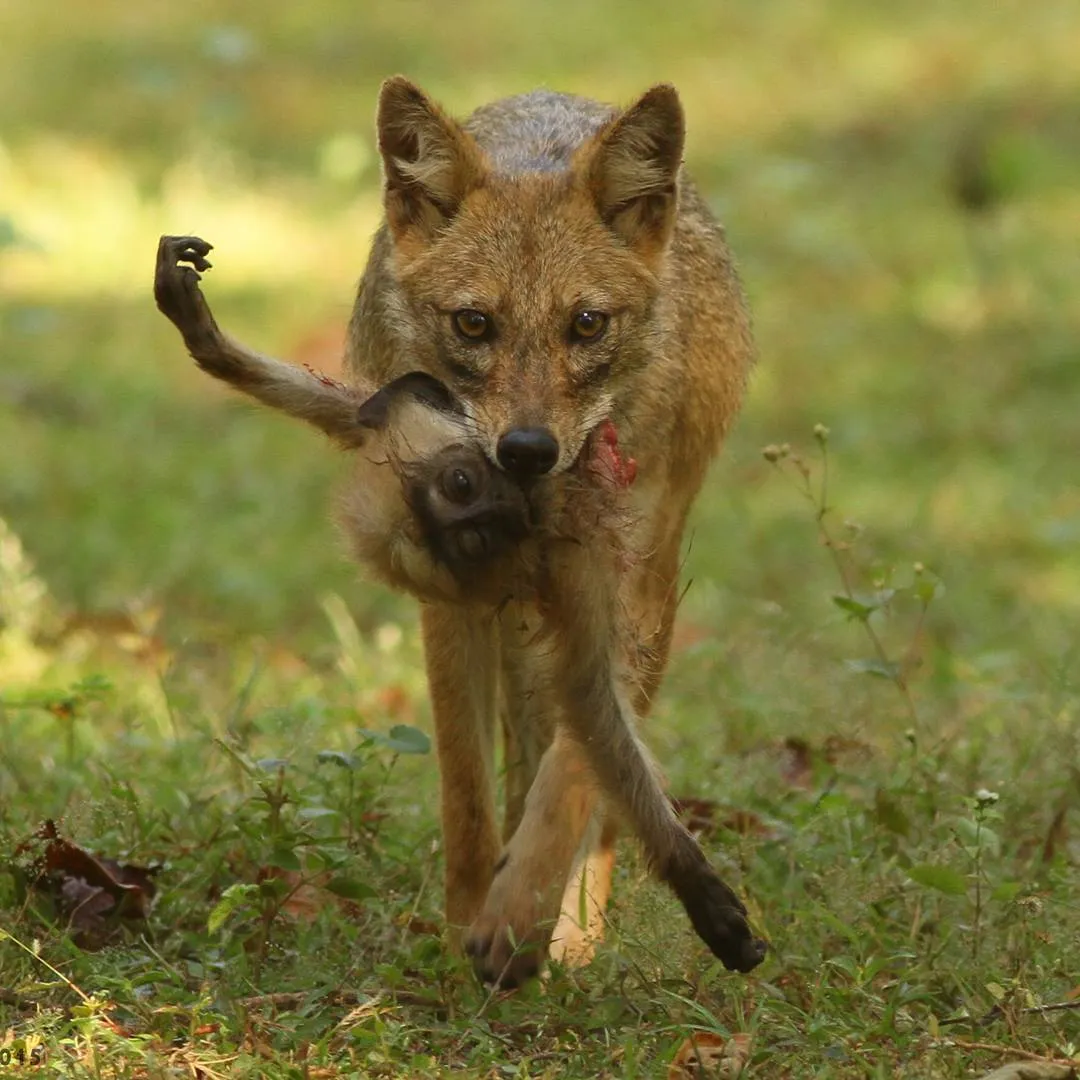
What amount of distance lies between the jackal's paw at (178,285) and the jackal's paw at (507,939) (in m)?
1.45

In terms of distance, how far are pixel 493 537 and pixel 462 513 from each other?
0.08 m

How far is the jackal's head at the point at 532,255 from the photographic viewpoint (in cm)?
502

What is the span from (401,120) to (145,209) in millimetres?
7235

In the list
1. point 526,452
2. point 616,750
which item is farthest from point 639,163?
point 616,750

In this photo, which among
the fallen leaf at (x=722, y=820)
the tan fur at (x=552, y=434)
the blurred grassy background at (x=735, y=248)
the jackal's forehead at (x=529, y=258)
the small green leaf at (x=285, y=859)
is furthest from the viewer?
the blurred grassy background at (x=735, y=248)

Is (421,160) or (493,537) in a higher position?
(421,160)

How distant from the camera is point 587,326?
5.13 metres

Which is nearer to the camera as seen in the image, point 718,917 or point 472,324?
point 718,917

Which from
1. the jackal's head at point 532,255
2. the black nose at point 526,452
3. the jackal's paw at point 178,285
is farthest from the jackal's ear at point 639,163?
the jackal's paw at point 178,285

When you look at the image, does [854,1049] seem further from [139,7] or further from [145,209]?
[139,7]

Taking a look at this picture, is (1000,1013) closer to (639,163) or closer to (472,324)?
(472,324)

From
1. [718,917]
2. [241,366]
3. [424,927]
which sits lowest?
[424,927]

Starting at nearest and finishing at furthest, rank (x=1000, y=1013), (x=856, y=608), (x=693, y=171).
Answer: (x=1000, y=1013)
(x=856, y=608)
(x=693, y=171)

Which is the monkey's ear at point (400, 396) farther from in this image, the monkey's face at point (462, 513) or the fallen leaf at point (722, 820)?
the fallen leaf at point (722, 820)
